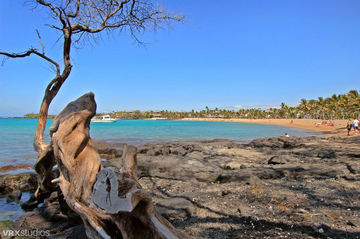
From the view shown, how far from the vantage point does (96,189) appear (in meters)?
2.45

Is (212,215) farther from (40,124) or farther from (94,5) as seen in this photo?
(94,5)

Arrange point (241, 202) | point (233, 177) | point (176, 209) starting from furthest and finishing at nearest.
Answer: point (233, 177), point (241, 202), point (176, 209)

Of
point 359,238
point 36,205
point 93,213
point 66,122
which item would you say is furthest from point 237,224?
point 36,205

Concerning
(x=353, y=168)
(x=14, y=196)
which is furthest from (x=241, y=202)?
(x=14, y=196)

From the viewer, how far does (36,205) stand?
6.00 m

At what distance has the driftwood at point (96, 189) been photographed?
7.38 feet

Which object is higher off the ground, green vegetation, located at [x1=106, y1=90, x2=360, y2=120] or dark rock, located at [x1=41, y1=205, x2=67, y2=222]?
green vegetation, located at [x1=106, y1=90, x2=360, y2=120]

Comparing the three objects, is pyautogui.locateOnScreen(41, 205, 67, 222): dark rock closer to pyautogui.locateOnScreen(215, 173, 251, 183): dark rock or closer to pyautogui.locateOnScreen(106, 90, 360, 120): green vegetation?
pyautogui.locateOnScreen(215, 173, 251, 183): dark rock

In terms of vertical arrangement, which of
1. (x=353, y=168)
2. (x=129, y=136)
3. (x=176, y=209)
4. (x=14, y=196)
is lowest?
(x=129, y=136)

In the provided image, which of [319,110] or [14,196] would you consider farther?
[319,110]

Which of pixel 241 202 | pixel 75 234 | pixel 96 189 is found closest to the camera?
pixel 96 189

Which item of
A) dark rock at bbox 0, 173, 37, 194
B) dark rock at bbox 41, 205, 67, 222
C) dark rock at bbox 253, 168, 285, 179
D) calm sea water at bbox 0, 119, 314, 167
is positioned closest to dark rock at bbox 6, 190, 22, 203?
dark rock at bbox 0, 173, 37, 194

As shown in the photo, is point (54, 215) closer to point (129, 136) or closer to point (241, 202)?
point (241, 202)

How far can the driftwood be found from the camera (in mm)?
2250
